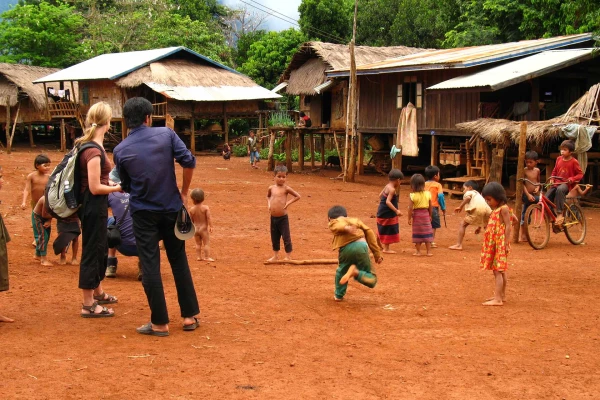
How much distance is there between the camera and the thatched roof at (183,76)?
117 feet

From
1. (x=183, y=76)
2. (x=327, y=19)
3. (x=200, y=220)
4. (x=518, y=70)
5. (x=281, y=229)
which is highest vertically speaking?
(x=327, y=19)

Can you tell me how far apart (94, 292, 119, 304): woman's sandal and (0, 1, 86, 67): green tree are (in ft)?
131

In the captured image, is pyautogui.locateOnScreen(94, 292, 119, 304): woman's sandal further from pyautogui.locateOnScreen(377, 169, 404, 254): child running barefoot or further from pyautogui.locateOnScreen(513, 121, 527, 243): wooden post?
pyautogui.locateOnScreen(513, 121, 527, 243): wooden post

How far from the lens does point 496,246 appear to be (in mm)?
7523

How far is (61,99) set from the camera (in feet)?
134

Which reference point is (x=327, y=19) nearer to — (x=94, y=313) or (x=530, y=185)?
(x=530, y=185)

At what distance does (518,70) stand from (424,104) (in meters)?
4.81

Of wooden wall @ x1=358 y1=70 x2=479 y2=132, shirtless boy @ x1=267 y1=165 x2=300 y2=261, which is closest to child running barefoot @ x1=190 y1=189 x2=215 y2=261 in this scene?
shirtless boy @ x1=267 y1=165 x2=300 y2=261

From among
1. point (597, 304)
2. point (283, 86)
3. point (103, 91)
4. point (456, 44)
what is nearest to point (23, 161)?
point (103, 91)

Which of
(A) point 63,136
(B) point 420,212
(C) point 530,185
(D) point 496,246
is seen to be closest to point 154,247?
(D) point 496,246

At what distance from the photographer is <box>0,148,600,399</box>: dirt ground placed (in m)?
4.80

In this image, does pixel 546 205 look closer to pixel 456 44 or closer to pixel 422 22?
pixel 456 44

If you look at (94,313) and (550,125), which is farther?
(550,125)

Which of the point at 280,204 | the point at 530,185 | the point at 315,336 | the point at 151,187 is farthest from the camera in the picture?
the point at 530,185
